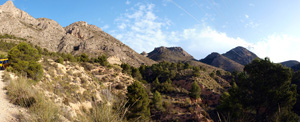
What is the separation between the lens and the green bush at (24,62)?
16297mm

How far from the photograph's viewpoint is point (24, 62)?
664 inches

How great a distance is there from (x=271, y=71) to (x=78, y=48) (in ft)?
279

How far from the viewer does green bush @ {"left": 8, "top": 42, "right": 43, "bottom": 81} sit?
1630 cm

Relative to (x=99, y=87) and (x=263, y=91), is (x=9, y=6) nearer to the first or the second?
(x=99, y=87)

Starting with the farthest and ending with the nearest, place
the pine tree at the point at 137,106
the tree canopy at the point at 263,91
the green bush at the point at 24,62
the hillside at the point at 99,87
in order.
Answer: the pine tree at the point at 137,106 < the green bush at the point at 24,62 < the tree canopy at the point at 263,91 < the hillside at the point at 99,87

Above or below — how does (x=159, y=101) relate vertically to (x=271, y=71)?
below

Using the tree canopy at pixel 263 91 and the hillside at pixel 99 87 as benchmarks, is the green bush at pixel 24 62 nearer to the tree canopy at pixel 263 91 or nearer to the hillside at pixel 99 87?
the hillside at pixel 99 87

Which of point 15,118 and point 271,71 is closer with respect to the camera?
point 15,118

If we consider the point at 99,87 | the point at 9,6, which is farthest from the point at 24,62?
the point at 9,6

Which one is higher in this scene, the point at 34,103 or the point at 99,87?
the point at 34,103

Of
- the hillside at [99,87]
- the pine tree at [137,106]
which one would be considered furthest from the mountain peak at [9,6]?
the pine tree at [137,106]

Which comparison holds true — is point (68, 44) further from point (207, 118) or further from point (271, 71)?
point (271, 71)

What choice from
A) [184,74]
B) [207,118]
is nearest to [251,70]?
[207,118]

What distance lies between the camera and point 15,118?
15.2 feet
